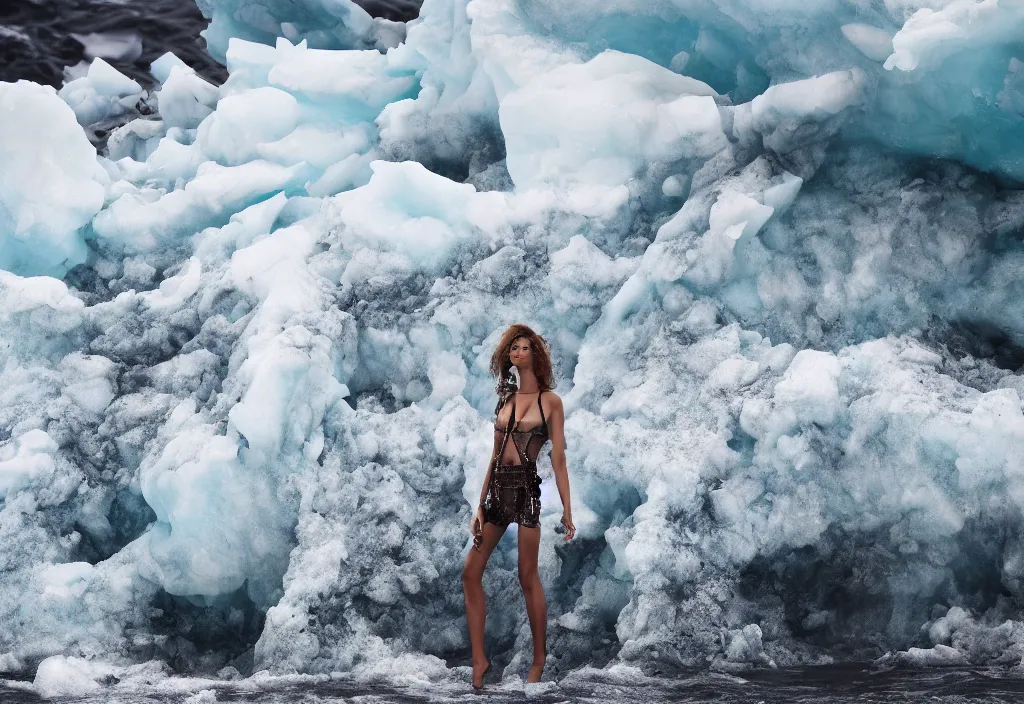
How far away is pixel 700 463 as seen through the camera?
420 cm

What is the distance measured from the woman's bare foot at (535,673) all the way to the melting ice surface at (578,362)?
263 millimetres

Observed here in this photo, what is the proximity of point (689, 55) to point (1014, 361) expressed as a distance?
2.25 m

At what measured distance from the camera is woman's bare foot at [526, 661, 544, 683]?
3768mm

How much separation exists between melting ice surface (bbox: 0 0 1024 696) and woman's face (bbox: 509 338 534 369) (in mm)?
632

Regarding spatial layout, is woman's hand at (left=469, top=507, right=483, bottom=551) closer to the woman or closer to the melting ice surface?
the woman

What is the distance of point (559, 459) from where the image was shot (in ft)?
12.6

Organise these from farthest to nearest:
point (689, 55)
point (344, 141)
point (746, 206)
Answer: point (344, 141), point (689, 55), point (746, 206)

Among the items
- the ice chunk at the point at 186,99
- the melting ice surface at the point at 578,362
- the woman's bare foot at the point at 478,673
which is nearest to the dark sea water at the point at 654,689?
the woman's bare foot at the point at 478,673

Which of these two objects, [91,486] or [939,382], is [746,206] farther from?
[91,486]

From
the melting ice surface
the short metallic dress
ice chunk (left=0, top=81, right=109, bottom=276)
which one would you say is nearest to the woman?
the short metallic dress

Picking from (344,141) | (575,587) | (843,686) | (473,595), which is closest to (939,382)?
(843,686)

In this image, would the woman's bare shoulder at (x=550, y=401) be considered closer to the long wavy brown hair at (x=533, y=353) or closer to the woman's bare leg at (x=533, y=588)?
the long wavy brown hair at (x=533, y=353)

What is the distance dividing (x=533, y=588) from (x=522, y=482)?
38cm

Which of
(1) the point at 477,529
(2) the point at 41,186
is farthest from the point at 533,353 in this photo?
(2) the point at 41,186
